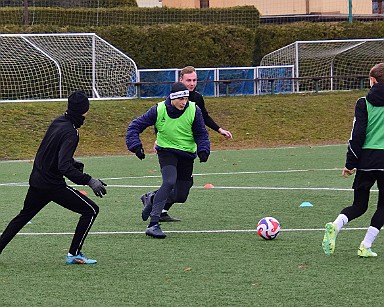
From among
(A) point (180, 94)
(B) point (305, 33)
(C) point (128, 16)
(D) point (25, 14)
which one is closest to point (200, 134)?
(A) point (180, 94)

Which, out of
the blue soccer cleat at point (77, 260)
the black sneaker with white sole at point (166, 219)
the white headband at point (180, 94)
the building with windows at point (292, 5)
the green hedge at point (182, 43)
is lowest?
the black sneaker with white sole at point (166, 219)

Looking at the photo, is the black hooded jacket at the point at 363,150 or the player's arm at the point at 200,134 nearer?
the black hooded jacket at the point at 363,150

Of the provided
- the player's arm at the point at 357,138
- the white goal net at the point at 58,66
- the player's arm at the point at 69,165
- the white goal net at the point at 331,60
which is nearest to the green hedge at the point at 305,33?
the white goal net at the point at 331,60

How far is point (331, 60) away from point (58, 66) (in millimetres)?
10829

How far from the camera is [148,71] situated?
31.1 metres

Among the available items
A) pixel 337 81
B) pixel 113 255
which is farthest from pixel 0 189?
pixel 337 81

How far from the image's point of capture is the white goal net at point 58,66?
28344mm

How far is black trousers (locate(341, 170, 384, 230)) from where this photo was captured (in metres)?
8.98

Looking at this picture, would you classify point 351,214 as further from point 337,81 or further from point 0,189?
point 337,81

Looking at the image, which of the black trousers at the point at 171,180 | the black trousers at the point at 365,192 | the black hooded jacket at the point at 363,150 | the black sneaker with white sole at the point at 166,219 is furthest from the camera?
the black sneaker with white sole at the point at 166,219

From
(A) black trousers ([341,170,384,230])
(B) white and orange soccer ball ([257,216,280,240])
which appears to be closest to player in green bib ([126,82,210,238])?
(B) white and orange soccer ball ([257,216,280,240])

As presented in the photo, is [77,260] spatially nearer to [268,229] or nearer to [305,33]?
[268,229]

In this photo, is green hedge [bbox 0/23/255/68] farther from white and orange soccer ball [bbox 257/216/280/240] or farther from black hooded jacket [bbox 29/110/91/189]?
black hooded jacket [bbox 29/110/91/189]

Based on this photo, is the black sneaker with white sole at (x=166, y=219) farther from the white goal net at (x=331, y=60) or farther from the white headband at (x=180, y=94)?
the white goal net at (x=331, y=60)
